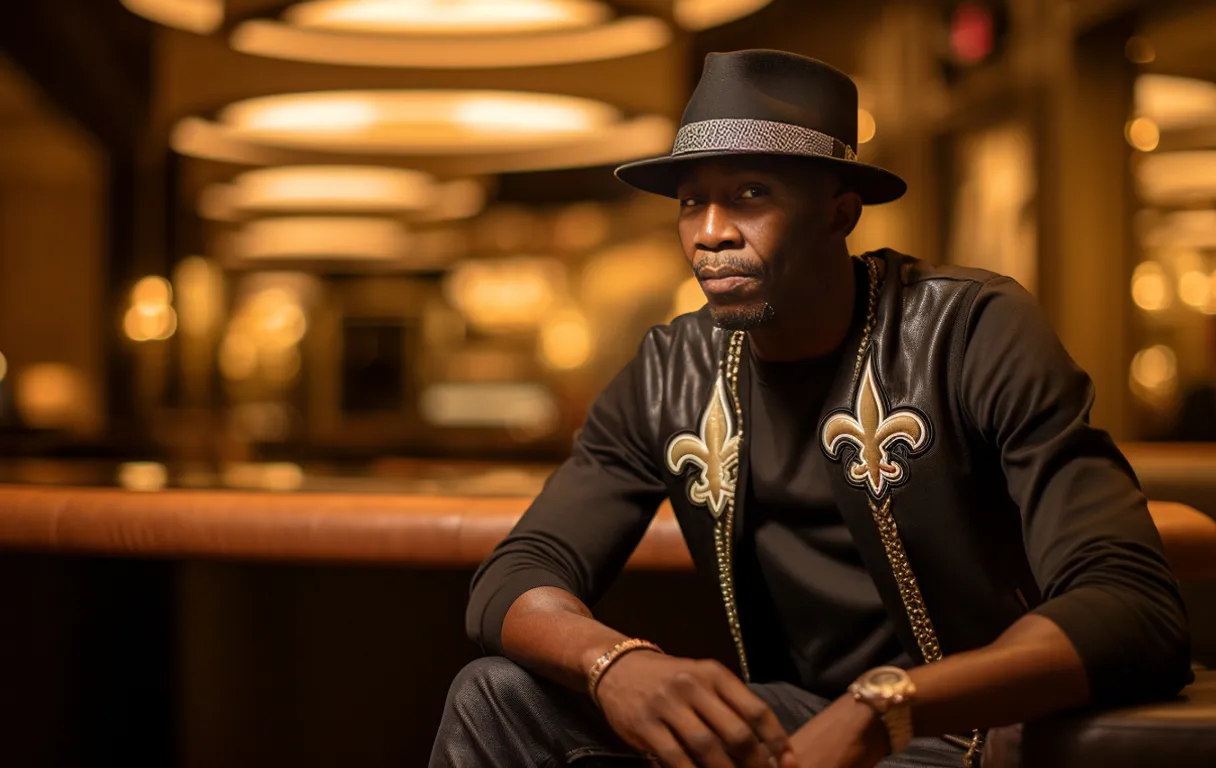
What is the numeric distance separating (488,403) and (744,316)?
65.7 feet

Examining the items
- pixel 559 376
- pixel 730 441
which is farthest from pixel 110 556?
pixel 559 376

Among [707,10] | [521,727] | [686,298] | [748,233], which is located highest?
[707,10]

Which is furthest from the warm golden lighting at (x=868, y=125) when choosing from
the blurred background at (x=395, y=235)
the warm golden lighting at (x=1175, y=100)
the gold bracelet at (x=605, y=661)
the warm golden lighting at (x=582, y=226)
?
the warm golden lighting at (x=582, y=226)

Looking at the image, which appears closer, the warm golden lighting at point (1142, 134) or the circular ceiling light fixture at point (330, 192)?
the warm golden lighting at point (1142, 134)

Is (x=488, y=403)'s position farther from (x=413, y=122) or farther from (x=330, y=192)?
(x=413, y=122)

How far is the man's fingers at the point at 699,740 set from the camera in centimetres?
146

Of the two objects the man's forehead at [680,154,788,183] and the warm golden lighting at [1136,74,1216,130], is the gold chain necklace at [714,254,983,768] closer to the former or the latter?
the man's forehead at [680,154,788,183]

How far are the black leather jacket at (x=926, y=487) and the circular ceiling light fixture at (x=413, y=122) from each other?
5.59 metres

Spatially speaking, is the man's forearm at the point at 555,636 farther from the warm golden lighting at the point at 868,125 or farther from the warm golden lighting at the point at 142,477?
the warm golden lighting at the point at 868,125

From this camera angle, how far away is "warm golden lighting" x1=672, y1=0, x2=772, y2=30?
633cm

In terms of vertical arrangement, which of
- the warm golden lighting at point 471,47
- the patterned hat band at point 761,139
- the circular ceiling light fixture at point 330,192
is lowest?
the circular ceiling light fixture at point 330,192

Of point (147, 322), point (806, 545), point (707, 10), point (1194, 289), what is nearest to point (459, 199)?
point (147, 322)

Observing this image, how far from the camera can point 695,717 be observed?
4.85 ft

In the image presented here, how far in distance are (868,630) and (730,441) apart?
32 cm
